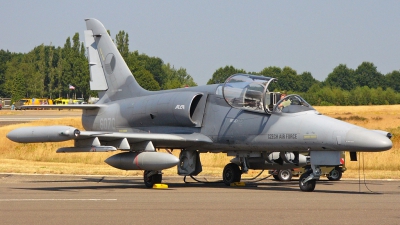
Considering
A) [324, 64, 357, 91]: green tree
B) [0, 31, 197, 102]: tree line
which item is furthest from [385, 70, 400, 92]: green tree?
[0, 31, 197, 102]: tree line

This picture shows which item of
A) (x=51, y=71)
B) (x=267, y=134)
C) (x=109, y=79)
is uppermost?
(x=51, y=71)

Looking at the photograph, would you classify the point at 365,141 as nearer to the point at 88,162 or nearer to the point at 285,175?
the point at 285,175

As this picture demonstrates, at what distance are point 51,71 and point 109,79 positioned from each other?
389 feet

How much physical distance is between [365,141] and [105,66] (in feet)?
36.1

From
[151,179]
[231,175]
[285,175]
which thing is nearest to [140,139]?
[151,179]

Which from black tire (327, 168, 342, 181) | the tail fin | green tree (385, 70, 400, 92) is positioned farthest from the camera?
green tree (385, 70, 400, 92)

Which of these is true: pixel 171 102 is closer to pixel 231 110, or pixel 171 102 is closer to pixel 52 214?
pixel 231 110

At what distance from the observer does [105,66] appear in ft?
78.6

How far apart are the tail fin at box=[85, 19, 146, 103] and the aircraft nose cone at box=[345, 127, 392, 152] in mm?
9198

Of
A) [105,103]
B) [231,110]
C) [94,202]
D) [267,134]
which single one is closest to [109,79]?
[105,103]

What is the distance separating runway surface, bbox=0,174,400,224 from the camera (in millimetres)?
11094

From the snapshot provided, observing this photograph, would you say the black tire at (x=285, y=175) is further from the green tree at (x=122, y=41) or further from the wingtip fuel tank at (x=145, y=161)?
the green tree at (x=122, y=41)

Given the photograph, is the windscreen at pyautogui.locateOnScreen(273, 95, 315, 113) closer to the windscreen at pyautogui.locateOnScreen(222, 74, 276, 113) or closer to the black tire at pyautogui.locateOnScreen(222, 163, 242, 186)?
the windscreen at pyautogui.locateOnScreen(222, 74, 276, 113)

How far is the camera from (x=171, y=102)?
20.0 m
